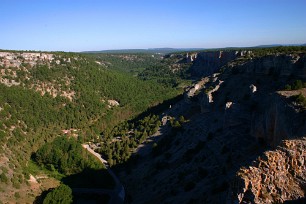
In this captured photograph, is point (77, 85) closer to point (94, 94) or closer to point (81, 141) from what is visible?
point (94, 94)

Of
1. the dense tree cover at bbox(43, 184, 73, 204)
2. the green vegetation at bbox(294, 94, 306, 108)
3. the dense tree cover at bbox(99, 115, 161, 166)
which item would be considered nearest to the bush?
the green vegetation at bbox(294, 94, 306, 108)

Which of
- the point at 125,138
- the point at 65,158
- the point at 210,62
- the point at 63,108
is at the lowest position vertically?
the point at 65,158

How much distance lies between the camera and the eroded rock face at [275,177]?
837 inches

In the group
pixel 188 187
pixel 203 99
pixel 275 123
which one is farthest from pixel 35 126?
pixel 275 123

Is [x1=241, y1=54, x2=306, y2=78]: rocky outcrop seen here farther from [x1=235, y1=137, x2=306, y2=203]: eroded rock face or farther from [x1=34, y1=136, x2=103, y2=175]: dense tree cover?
[x1=34, y1=136, x2=103, y2=175]: dense tree cover

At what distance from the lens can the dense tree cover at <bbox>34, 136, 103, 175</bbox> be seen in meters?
72.3

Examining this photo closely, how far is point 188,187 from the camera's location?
43.4m

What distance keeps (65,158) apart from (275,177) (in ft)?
197

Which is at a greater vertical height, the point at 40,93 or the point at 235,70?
the point at 235,70

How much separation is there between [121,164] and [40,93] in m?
53.2

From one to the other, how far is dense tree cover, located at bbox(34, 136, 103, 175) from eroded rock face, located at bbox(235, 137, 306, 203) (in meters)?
53.1

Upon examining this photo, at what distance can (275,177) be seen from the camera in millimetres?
22000

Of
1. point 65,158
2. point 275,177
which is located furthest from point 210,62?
point 275,177

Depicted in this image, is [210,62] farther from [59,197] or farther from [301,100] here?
[301,100]
